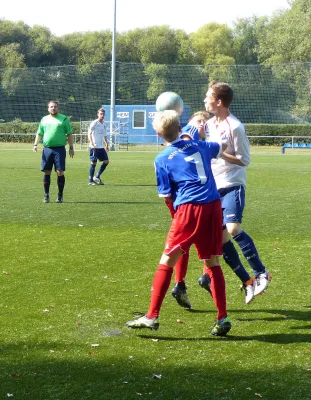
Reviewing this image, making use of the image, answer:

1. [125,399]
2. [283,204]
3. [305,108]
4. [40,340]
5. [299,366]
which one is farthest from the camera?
[305,108]

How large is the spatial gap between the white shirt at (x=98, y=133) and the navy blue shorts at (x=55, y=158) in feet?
17.9

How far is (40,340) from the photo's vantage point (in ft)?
17.8

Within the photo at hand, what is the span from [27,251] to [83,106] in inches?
1748

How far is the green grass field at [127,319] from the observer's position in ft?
14.9

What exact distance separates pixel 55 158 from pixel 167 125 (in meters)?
9.66

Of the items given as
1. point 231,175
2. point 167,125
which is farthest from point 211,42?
point 167,125

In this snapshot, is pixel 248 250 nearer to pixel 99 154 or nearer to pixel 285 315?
pixel 285 315

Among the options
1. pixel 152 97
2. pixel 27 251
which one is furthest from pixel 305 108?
pixel 27 251

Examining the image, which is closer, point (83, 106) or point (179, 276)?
point (179, 276)

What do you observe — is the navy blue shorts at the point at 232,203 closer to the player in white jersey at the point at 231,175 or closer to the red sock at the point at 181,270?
the player in white jersey at the point at 231,175

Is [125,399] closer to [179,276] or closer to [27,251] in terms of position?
[179,276]

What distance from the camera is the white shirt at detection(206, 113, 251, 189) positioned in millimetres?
6422

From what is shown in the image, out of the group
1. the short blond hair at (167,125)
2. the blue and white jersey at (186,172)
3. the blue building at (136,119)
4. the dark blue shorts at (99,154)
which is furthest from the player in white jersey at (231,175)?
the blue building at (136,119)

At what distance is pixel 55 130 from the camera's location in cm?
1493
